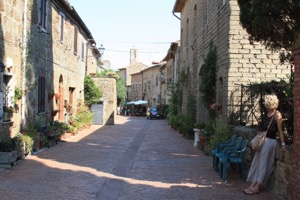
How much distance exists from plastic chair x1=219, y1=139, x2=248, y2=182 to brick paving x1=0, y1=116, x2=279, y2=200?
27 centimetres

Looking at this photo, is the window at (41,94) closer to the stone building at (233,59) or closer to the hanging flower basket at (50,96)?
the hanging flower basket at (50,96)

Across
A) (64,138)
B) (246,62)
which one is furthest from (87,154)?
(246,62)

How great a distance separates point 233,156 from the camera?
327 inches

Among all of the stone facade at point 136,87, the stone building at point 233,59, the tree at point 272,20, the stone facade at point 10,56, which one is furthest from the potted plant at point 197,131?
the stone facade at point 136,87

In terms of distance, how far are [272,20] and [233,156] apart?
9.57 ft

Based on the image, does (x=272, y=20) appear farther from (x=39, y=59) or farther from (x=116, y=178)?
(x=39, y=59)

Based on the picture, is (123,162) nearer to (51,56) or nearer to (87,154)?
(87,154)

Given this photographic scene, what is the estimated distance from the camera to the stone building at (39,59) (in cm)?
1083

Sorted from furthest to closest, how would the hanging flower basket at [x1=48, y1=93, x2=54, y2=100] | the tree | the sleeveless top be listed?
the hanging flower basket at [x1=48, y1=93, x2=54, y2=100], the tree, the sleeveless top

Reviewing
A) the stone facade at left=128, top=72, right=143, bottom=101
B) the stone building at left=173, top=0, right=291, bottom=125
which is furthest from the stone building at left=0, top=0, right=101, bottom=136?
the stone facade at left=128, top=72, right=143, bottom=101

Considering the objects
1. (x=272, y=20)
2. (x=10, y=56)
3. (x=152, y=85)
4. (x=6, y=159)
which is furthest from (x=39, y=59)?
(x=152, y=85)

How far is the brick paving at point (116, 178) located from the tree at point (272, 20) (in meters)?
3.00

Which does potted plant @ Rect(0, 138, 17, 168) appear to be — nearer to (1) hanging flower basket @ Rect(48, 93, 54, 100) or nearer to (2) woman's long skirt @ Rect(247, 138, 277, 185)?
(2) woman's long skirt @ Rect(247, 138, 277, 185)

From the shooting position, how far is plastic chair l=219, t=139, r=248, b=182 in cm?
807
